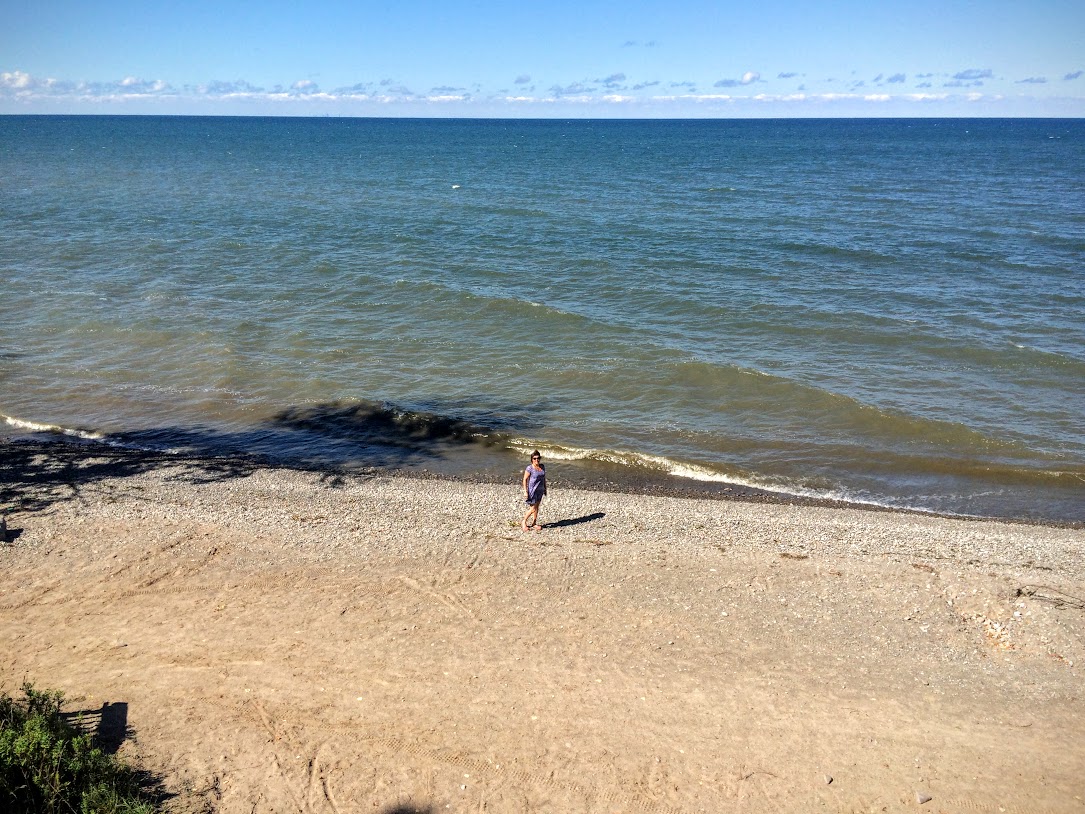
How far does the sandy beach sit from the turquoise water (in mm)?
3867

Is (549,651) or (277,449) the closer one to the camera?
(549,651)

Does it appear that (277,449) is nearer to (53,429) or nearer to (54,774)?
(53,429)

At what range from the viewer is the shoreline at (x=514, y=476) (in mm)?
17703

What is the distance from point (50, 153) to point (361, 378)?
96.8 metres

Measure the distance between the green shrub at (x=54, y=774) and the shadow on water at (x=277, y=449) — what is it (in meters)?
8.76

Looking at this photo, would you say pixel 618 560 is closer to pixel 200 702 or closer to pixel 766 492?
pixel 766 492

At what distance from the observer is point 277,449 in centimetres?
2017

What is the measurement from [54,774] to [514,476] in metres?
11.9

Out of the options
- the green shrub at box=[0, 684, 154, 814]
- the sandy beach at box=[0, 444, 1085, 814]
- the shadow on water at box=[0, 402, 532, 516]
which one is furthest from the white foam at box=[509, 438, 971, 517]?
the green shrub at box=[0, 684, 154, 814]

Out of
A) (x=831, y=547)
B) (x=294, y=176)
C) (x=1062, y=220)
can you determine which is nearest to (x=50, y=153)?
(x=294, y=176)

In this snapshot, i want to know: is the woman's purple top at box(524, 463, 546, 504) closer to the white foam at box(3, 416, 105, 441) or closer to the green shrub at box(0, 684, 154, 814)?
the green shrub at box(0, 684, 154, 814)

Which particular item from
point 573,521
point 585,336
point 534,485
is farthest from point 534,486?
point 585,336

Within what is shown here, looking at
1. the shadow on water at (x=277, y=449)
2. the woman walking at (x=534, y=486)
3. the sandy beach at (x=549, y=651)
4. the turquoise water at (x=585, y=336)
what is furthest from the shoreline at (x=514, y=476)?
the woman walking at (x=534, y=486)

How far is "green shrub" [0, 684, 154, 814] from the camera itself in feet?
24.7
